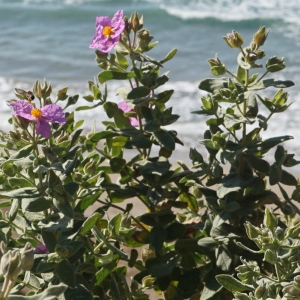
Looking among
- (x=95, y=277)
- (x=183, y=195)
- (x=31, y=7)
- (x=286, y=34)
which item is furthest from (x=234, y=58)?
(x=95, y=277)

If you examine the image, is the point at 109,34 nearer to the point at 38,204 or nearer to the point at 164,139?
the point at 164,139

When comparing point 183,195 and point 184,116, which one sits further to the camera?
point 184,116

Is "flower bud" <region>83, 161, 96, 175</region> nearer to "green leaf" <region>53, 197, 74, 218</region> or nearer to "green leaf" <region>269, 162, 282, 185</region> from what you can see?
"green leaf" <region>53, 197, 74, 218</region>

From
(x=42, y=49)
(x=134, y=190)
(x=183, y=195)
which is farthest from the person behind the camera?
(x=42, y=49)

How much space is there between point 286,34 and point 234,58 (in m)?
1.48

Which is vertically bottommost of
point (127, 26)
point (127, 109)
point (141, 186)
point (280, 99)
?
point (141, 186)

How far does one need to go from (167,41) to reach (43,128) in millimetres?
6763

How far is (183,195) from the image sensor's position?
104 inches

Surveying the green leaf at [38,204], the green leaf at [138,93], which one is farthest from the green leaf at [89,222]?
the green leaf at [138,93]

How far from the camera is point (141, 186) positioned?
2.45 meters

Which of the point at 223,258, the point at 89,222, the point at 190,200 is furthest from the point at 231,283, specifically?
the point at 190,200

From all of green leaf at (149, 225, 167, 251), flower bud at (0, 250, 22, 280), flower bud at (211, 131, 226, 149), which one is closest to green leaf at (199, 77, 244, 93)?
flower bud at (211, 131, 226, 149)

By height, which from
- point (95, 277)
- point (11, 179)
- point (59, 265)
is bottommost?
point (95, 277)

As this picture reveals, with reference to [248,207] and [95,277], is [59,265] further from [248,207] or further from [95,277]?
[248,207]
